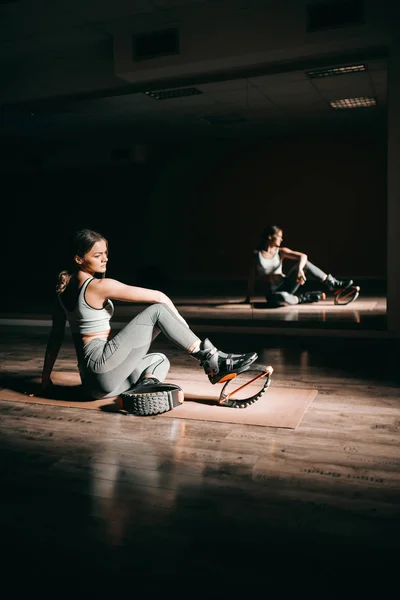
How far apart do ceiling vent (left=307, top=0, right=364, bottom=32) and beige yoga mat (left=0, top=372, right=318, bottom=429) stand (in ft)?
11.8

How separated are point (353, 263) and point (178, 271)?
168 inches

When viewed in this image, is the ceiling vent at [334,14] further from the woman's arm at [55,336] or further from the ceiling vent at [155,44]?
the woman's arm at [55,336]

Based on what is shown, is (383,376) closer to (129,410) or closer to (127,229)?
(129,410)

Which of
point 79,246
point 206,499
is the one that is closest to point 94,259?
point 79,246

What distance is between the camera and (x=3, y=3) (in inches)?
209

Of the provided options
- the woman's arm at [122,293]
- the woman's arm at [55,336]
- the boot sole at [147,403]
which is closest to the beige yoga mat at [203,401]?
the boot sole at [147,403]

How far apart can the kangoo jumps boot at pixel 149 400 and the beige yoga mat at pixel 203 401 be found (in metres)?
0.05

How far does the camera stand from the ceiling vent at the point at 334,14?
210 inches

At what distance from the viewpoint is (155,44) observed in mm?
6184

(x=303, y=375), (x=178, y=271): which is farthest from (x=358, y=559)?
(x=178, y=271)

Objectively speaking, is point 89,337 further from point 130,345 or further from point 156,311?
point 156,311

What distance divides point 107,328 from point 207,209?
11.0 metres

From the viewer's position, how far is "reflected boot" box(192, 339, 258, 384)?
314cm

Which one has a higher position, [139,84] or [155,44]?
[155,44]
